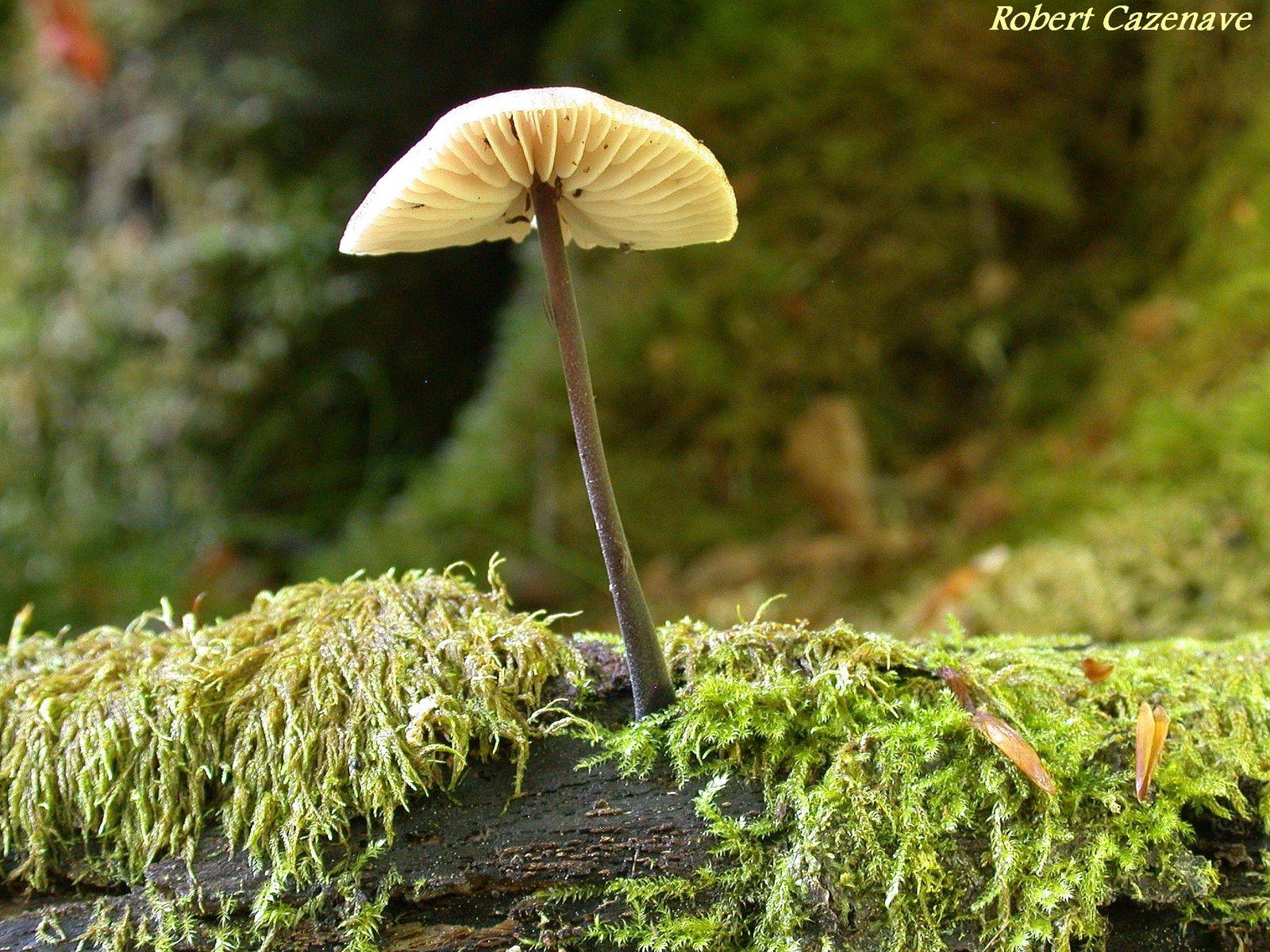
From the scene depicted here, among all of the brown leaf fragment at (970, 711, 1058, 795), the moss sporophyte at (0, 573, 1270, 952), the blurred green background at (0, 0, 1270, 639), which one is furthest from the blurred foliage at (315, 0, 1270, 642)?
the brown leaf fragment at (970, 711, 1058, 795)

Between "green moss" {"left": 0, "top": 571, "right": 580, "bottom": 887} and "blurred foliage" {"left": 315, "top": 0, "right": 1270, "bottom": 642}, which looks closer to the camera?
"green moss" {"left": 0, "top": 571, "right": 580, "bottom": 887}

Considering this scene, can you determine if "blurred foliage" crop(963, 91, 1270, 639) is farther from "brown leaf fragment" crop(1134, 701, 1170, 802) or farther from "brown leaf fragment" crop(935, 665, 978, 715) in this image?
"brown leaf fragment" crop(935, 665, 978, 715)

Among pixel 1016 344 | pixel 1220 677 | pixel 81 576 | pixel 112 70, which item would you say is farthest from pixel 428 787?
pixel 112 70

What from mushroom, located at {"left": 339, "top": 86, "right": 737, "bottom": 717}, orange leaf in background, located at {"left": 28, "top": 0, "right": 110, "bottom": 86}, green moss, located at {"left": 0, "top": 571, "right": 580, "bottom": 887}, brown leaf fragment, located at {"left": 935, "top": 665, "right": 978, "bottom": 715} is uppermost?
orange leaf in background, located at {"left": 28, "top": 0, "right": 110, "bottom": 86}

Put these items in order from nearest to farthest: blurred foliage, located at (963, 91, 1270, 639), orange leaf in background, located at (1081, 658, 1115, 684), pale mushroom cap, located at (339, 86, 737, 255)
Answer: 1. pale mushroom cap, located at (339, 86, 737, 255)
2. orange leaf in background, located at (1081, 658, 1115, 684)
3. blurred foliage, located at (963, 91, 1270, 639)

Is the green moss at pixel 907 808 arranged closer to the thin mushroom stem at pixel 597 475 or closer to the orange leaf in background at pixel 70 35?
the thin mushroom stem at pixel 597 475

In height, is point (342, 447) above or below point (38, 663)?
above

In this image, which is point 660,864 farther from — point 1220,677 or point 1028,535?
point 1028,535

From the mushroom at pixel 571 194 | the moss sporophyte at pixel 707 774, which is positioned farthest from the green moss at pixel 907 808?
the mushroom at pixel 571 194

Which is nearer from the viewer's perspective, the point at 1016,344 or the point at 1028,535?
the point at 1028,535

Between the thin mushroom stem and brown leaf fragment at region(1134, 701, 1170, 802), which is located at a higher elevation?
the thin mushroom stem
